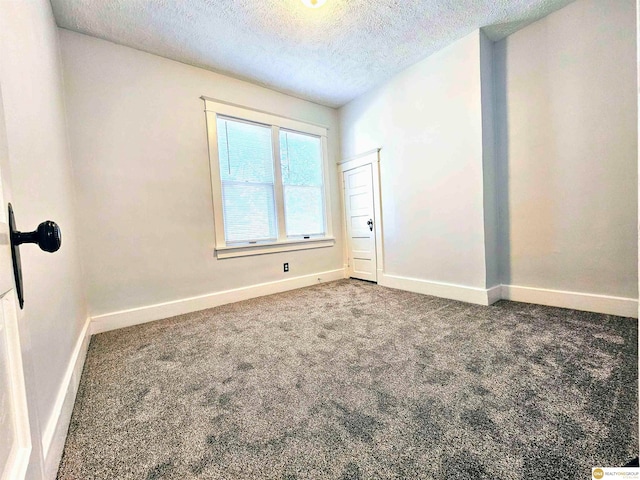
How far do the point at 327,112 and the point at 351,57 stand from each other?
1222 mm

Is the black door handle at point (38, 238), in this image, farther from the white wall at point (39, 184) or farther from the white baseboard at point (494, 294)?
the white baseboard at point (494, 294)

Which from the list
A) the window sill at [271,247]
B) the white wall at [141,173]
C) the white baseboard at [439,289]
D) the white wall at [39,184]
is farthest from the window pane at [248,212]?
the white baseboard at [439,289]

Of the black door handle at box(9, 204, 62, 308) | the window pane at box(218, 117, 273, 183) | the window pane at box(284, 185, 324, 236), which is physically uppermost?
the window pane at box(218, 117, 273, 183)

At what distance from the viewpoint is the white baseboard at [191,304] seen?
2.53 m

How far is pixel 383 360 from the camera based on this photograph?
174 centimetres

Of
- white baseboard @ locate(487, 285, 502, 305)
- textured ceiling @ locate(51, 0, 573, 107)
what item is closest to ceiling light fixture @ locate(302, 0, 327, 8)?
textured ceiling @ locate(51, 0, 573, 107)

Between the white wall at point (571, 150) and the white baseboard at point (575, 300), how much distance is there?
58 mm

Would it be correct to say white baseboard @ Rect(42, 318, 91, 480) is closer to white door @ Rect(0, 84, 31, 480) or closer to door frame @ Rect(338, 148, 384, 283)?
white door @ Rect(0, 84, 31, 480)

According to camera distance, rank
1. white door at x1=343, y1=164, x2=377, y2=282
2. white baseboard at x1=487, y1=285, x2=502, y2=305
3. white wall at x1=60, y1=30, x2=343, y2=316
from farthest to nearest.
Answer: white door at x1=343, y1=164, x2=377, y2=282
white baseboard at x1=487, y1=285, x2=502, y2=305
white wall at x1=60, y1=30, x2=343, y2=316

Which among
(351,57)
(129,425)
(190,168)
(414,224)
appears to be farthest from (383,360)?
(351,57)

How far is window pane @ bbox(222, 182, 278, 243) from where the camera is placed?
10.8ft

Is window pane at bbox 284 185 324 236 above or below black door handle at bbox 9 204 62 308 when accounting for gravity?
above

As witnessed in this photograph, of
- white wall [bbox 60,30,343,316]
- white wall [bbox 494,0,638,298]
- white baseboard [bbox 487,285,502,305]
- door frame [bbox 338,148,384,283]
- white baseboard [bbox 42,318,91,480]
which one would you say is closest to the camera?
white baseboard [bbox 42,318,91,480]

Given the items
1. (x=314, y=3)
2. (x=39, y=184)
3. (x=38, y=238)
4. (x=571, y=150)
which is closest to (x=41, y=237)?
(x=38, y=238)
